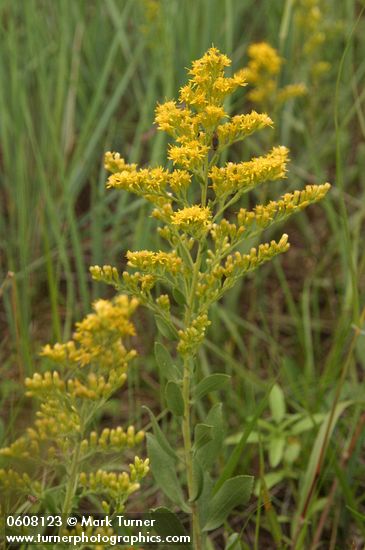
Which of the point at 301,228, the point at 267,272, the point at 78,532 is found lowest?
the point at 78,532

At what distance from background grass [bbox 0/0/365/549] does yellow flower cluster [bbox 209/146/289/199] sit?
709mm

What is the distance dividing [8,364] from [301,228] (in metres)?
1.44

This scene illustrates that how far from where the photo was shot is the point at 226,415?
8.04 feet

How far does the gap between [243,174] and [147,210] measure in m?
1.33

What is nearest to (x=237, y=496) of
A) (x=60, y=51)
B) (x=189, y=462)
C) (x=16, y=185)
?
(x=189, y=462)

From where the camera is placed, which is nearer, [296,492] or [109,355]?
[109,355]

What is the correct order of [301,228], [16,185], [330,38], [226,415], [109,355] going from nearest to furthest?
[109,355]
[226,415]
[16,185]
[301,228]
[330,38]

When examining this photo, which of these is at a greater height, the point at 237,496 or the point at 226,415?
the point at 226,415

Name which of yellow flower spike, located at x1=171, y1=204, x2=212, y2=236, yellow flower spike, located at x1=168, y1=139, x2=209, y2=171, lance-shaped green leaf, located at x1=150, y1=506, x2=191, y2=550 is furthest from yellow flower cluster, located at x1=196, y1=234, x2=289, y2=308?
lance-shaped green leaf, located at x1=150, y1=506, x2=191, y2=550

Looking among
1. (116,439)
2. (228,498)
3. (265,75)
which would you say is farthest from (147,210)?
(116,439)

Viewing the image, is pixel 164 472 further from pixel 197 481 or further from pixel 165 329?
pixel 165 329

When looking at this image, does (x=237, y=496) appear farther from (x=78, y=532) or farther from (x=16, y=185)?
(x=16, y=185)

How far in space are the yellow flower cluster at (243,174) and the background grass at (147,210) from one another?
709 millimetres

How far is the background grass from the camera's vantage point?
2424 mm
